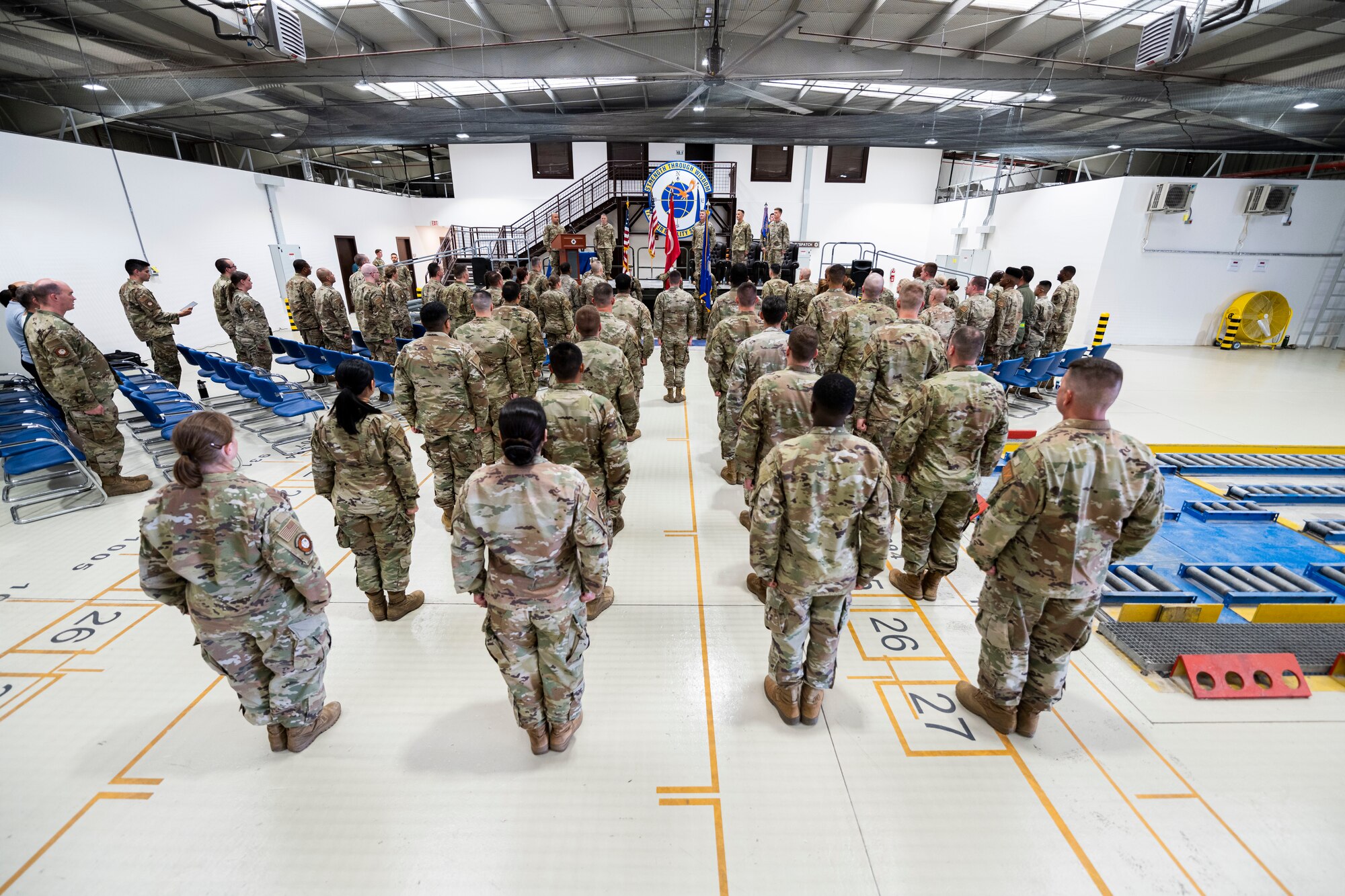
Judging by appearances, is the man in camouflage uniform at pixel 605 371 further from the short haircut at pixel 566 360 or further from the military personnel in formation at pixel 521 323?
the military personnel in formation at pixel 521 323

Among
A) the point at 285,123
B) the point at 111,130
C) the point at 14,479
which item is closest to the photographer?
the point at 14,479

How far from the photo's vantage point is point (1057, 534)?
7.39 ft

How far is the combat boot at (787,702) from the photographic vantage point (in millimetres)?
2717

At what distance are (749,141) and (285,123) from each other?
1115cm

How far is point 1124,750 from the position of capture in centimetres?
260

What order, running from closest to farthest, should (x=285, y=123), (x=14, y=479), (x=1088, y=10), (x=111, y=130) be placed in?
(x=14, y=479), (x=1088, y=10), (x=111, y=130), (x=285, y=123)

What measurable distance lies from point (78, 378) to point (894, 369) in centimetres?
705

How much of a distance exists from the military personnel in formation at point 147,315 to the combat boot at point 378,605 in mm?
5451

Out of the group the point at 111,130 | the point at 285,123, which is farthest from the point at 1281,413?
the point at 111,130

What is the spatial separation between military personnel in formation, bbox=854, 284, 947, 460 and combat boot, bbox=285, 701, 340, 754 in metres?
3.72

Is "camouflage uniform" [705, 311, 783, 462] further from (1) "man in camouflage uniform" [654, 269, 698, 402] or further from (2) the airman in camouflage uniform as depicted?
(2) the airman in camouflage uniform

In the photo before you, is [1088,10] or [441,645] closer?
[441,645]

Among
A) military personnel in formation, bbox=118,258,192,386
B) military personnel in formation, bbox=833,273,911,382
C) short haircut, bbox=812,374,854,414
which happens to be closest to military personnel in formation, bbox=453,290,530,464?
military personnel in formation, bbox=833,273,911,382

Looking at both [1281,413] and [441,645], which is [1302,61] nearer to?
[1281,413]
